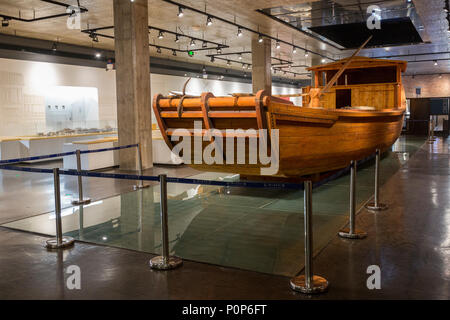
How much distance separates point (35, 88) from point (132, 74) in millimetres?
5568

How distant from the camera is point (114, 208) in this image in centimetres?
552

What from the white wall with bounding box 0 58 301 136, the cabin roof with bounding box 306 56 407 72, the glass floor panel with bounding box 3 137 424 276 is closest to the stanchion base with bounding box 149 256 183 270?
the glass floor panel with bounding box 3 137 424 276

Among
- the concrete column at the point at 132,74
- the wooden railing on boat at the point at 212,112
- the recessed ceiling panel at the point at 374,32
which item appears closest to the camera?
the wooden railing on boat at the point at 212,112

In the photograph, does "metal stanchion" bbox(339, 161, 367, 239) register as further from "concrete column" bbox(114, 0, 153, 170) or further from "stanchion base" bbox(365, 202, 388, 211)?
"concrete column" bbox(114, 0, 153, 170)

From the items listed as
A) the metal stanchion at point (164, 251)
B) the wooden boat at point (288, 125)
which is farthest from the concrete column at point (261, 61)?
the metal stanchion at point (164, 251)

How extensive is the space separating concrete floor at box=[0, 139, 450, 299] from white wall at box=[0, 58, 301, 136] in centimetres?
787

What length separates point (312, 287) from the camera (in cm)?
282

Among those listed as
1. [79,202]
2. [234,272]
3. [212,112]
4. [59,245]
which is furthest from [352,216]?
[79,202]

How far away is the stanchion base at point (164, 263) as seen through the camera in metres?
3.30

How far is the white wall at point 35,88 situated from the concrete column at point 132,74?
6.97 feet

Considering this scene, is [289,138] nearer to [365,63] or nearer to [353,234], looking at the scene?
[353,234]

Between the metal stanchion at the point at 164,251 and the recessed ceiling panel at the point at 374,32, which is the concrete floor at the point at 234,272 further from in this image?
the recessed ceiling panel at the point at 374,32

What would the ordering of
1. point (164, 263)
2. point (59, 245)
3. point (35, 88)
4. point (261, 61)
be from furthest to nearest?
point (261, 61)
point (35, 88)
point (59, 245)
point (164, 263)

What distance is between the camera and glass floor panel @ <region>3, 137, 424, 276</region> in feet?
12.0
